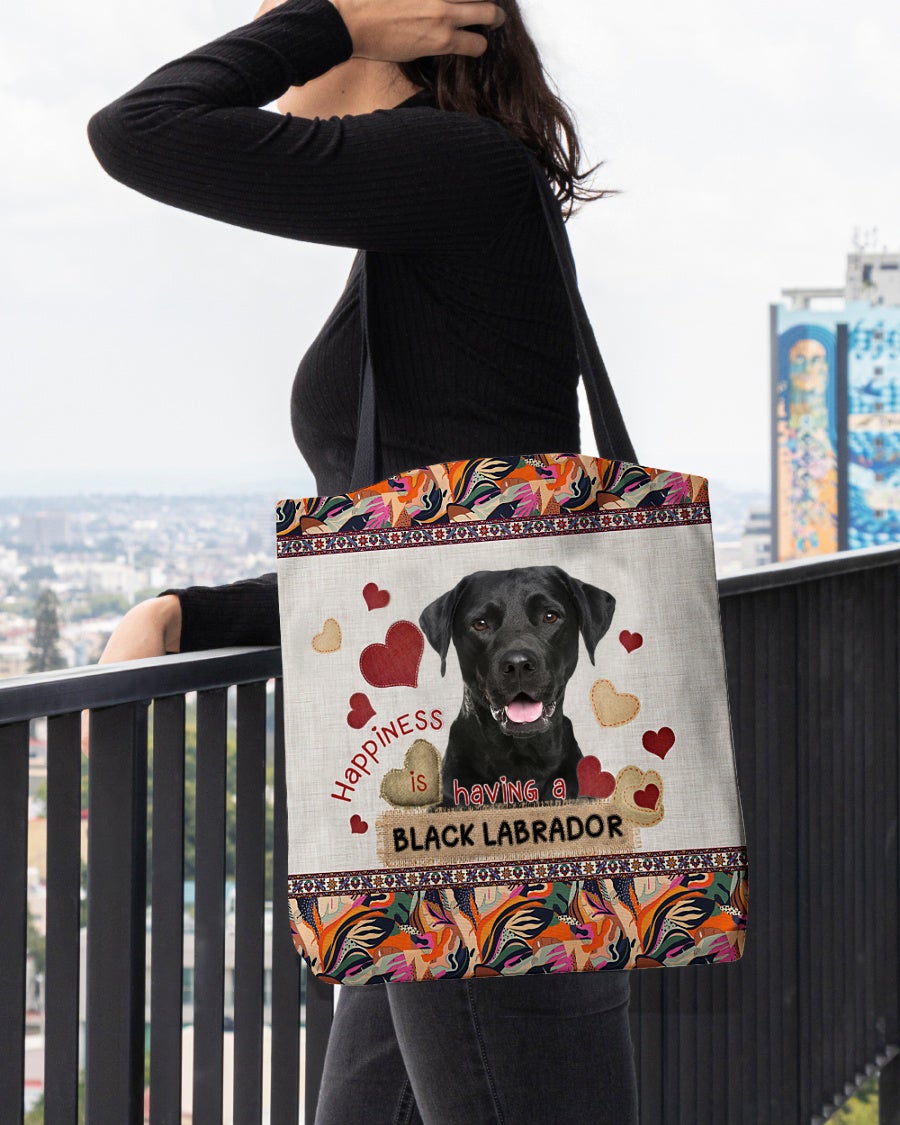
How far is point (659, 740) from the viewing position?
0.71 m

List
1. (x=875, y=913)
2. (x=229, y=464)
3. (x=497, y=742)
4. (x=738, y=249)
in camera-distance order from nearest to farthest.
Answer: (x=497, y=742)
(x=875, y=913)
(x=229, y=464)
(x=738, y=249)

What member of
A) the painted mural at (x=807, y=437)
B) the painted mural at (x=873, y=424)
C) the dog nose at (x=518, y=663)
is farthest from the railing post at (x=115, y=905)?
the painted mural at (x=873, y=424)

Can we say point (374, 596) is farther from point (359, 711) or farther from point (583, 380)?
point (583, 380)

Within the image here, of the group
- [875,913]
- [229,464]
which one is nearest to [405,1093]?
[875,913]

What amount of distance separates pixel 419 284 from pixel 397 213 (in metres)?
0.05

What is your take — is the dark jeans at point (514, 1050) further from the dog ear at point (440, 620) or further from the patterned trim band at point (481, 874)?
the dog ear at point (440, 620)

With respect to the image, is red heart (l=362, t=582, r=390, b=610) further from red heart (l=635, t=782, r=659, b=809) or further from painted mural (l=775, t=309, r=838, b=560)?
painted mural (l=775, t=309, r=838, b=560)

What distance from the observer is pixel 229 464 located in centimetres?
3428

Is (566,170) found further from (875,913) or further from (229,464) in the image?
(229,464)

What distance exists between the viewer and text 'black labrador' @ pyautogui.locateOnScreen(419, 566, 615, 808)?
0.70 meters

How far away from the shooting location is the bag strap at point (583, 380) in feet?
2.46

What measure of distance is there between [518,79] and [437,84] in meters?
0.06

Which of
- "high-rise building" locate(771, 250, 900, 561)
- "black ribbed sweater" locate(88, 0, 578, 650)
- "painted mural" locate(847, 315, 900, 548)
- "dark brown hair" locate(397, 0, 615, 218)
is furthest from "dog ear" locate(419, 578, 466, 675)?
"painted mural" locate(847, 315, 900, 548)

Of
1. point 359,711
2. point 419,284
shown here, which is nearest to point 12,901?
point 359,711
